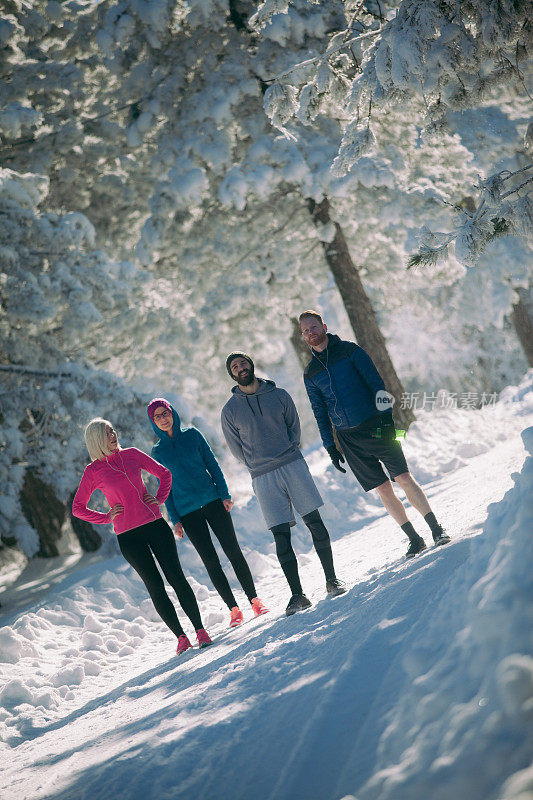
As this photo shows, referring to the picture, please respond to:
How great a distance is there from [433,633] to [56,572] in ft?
29.7

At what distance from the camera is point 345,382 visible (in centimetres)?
486

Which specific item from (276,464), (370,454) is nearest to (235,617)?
(276,464)

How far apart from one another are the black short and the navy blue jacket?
9cm

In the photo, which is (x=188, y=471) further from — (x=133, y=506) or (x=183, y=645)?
(x=183, y=645)

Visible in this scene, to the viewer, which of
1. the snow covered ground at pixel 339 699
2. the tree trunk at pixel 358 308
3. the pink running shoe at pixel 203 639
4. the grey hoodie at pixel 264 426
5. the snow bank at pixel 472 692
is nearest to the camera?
the snow bank at pixel 472 692

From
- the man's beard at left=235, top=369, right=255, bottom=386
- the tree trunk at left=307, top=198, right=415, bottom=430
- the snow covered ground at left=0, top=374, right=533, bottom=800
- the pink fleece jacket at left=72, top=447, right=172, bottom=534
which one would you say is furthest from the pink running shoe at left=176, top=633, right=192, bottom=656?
the tree trunk at left=307, top=198, right=415, bottom=430

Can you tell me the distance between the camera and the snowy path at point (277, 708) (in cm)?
263

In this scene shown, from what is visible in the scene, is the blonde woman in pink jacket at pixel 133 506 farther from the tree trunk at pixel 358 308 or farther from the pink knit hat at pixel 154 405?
the tree trunk at pixel 358 308

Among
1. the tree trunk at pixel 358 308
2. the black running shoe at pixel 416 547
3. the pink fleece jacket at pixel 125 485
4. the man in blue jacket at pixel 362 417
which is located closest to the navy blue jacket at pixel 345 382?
the man in blue jacket at pixel 362 417

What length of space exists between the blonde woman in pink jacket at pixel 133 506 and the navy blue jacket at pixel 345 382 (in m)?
1.49

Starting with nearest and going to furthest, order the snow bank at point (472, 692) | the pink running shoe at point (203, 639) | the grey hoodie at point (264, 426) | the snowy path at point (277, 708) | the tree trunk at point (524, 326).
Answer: the snow bank at point (472, 692) → the snowy path at point (277, 708) → the grey hoodie at point (264, 426) → the pink running shoe at point (203, 639) → the tree trunk at point (524, 326)

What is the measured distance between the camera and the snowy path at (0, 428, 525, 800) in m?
2.63

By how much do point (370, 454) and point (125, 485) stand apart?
1978 mm

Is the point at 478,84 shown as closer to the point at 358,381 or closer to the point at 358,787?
the point at 358,381
